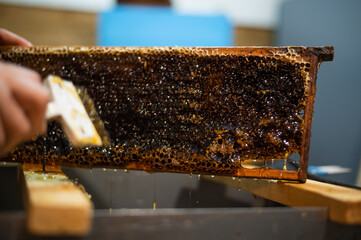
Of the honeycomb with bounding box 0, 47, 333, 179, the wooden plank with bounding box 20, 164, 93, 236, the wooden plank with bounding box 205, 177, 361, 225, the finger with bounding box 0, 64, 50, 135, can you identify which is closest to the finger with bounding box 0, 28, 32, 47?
the honeycomb with bounding box 0, 47, 333, 179

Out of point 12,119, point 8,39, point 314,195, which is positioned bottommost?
point 314,195

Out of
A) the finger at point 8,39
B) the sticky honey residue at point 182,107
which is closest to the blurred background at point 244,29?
the finger at point 8,39

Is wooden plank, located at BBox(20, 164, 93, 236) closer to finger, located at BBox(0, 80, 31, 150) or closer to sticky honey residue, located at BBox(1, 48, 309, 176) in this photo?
finger, located at BBox(0, 80, 31, 150)

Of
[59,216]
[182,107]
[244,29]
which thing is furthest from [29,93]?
[244,29]

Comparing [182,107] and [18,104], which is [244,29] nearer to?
[182,107]

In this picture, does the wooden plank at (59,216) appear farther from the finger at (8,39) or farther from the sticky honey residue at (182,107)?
the finger at (8,39)

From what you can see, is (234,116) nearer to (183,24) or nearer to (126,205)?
(126,205)
